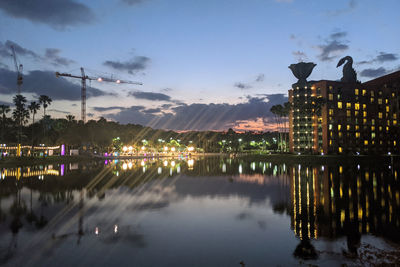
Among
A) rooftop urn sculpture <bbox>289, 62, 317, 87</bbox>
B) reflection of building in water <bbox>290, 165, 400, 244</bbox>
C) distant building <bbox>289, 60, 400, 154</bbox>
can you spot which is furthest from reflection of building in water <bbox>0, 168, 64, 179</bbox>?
rooftop urn sculpture <bbox>289, 62, 317, 87</bbox>

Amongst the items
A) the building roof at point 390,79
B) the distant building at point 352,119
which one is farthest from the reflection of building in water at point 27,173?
the building roof at point 390,79

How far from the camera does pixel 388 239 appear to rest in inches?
429

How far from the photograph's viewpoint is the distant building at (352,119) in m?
112

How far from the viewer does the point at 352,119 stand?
113 metres

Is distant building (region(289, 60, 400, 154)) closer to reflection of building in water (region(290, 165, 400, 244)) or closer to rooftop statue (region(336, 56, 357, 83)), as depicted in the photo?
rooftop statue (region(336, 56, 357, 83))

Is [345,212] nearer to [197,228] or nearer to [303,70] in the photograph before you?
[197,228]

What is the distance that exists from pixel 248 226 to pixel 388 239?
17.9 feet

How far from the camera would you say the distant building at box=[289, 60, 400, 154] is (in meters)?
112

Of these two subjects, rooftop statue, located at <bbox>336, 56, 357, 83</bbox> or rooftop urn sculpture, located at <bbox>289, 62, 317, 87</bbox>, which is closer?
rooftop statue, located at <bbox>336, 56, 357, 83</bbox>

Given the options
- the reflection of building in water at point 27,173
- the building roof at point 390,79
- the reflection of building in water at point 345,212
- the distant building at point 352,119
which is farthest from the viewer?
the building roof at point 390,79

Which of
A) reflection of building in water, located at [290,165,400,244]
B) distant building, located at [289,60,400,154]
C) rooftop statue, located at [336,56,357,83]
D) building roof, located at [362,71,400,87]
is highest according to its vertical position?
rooftop statue, located at [336,56,357,83]

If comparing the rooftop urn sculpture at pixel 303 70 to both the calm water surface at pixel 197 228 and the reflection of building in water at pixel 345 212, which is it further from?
the calm water surface at pixel 197 228

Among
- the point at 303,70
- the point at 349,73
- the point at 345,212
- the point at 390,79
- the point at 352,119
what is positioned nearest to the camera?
the point at 345,212

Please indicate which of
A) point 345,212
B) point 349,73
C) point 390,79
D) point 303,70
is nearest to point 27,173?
point 345,212
